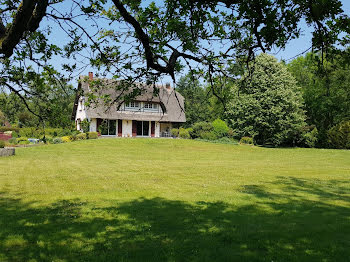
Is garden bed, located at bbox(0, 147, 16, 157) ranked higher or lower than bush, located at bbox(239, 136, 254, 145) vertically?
lower

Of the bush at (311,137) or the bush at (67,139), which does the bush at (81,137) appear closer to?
the bush at (67,139)

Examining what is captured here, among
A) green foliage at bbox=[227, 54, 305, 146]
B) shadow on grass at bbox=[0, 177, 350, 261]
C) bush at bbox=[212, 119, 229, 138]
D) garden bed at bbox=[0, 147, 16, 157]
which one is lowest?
shadow on grass at bbox=[0, 177, 350, 261]

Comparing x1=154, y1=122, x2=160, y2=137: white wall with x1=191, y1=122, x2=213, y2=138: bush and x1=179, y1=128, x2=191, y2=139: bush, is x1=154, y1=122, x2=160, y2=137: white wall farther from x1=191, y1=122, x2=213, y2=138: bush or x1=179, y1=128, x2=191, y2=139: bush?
x1=191, y1=122, x2=213, y2=138: bush

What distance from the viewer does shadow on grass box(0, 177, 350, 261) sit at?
18.3 ft

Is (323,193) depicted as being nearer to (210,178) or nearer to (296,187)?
(296,187)

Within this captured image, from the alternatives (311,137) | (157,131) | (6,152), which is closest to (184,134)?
(157,131)

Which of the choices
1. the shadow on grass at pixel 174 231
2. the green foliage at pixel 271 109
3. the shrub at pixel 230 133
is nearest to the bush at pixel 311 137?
the green foliage at pixel 271 109

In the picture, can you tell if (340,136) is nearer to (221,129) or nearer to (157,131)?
(221,129)

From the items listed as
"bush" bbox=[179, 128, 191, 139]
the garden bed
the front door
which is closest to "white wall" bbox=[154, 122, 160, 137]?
the front door

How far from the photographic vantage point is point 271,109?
36594 mm

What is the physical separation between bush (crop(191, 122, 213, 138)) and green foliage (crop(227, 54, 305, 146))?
3639 mm

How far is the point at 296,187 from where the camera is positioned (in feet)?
39.8

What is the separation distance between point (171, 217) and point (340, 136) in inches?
Answer: 1319

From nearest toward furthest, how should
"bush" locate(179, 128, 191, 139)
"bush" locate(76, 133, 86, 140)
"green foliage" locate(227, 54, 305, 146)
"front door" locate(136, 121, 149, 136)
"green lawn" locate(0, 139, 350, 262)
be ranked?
"green lawn" locate(0, 139, 350, 262)
"bush" locate(76, 133, 86, 140)
"green foliage" locate(227, 54, 305, 146)
"bush" locate(179, 128, 191, 139)
"front door" locate(136, 121, 149, 136)
